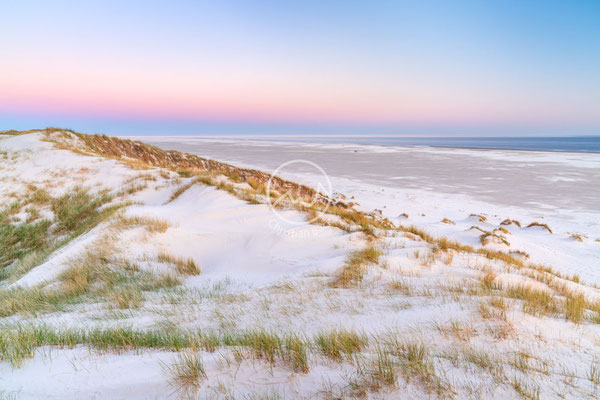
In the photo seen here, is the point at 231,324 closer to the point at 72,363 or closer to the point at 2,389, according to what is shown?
the point at 72,363

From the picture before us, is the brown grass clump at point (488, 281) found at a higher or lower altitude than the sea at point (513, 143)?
lower

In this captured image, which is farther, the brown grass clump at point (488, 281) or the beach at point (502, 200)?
the beach at point (502, 200)

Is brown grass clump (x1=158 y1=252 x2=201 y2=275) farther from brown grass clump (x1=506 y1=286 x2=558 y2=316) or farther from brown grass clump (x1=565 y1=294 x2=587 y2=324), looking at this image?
brown grass clump (x1=565 y1=294 x2=587 y2=324)

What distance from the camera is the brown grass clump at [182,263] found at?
4.29 m

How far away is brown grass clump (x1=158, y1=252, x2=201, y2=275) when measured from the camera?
429 centimetres

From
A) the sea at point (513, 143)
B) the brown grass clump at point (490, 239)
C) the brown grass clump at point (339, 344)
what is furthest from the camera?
the sea at point (513, 143)

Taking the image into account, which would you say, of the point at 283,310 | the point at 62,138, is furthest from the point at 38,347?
the point at 62,138

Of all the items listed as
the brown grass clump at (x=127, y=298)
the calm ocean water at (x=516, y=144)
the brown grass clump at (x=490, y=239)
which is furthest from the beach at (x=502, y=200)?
the calm ocean water at (x=516, y=144)

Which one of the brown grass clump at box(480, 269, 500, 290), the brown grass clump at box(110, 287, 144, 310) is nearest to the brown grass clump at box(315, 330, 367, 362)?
the brown grass clump at box(480, 269, 500, 290)

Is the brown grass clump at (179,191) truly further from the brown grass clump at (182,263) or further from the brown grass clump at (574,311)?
the brown grass clump at (574,311)

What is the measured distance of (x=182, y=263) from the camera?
445cm

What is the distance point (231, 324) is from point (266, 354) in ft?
2.77

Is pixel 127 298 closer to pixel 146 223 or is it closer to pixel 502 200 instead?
pixel 146 223

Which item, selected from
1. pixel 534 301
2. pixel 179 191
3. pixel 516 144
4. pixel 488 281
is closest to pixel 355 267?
pixel 488 281
